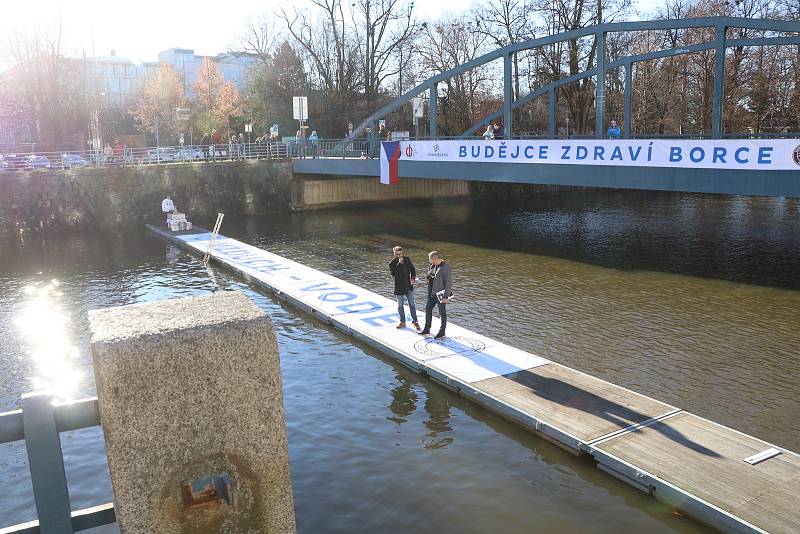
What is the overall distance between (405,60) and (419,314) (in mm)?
44498

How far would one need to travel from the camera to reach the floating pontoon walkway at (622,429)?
736 cm

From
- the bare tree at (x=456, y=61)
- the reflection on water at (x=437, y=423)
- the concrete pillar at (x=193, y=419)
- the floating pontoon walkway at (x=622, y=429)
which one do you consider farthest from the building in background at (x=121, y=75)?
the concrete pillar at (x=193, y=419)

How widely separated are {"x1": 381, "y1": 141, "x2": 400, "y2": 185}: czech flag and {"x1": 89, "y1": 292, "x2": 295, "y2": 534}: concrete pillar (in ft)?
94.8

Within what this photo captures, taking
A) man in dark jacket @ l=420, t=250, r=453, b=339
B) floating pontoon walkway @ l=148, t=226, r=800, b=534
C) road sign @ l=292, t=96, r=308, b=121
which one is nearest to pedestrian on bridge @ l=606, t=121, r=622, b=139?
floating pontoon walkway @ l=148, t=226, r=800, b=534

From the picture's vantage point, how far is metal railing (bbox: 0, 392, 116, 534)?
2.85 m

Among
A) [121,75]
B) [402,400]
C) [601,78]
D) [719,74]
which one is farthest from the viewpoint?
[121,75]

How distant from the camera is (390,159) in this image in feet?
104

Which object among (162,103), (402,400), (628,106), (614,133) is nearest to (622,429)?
(402,400)

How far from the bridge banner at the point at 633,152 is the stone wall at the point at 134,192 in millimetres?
13174

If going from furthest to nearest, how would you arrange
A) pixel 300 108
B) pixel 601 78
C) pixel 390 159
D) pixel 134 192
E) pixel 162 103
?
pixel 162 103 < pixel 300 108 < pixel 134 192 < pixel 390 159 < pixel 601 78

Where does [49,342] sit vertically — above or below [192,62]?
below

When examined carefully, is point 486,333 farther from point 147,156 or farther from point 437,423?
point 147,156

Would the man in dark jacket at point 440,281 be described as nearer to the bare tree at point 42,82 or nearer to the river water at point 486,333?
the river water at point 486,333

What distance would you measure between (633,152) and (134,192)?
25407 mm
